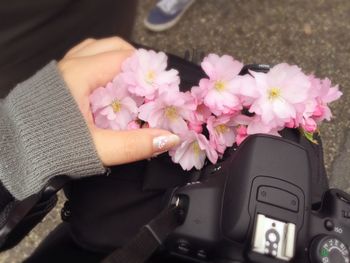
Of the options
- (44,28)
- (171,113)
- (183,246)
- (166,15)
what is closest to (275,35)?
(166,15)

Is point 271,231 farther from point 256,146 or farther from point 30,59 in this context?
point 30,59

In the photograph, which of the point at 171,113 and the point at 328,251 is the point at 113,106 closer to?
the point at 171,113

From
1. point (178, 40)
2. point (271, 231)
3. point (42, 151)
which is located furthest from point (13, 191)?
point (178, 40)

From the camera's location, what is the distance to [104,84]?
963 millimetres

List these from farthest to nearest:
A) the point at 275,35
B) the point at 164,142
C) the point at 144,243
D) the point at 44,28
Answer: the point at 275,35, the point at 44,28, the point at 164,142, the point at 144,243

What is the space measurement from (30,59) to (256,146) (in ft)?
2.46

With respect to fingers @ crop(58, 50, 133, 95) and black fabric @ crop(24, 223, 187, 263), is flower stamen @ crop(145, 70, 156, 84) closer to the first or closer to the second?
fingers @ crop(58, 50, 133, 95)

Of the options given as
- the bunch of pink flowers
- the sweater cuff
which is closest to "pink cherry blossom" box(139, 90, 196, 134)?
the bunch of pink flowers

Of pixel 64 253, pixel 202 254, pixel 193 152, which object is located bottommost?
pixel 64 253

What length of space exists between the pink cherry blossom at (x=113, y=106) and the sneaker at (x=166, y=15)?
3.94 feet

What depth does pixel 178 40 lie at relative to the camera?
81.9 inches

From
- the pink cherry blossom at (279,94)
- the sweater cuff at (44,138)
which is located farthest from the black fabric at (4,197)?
the pink cherry blossom at (279,94)

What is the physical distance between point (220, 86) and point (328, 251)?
317 mm

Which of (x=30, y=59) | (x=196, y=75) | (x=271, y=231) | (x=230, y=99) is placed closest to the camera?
(x=271, y=231)
